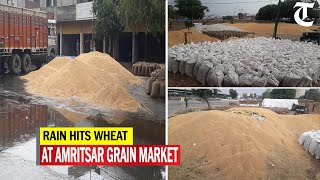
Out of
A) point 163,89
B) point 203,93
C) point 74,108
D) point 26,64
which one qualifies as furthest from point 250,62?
point 26,64

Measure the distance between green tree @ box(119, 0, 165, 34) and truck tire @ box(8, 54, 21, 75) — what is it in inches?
48.3

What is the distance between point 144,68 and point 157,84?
22 centimetres

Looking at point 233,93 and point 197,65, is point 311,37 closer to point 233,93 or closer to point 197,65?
point 233,93

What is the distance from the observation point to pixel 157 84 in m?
4.31

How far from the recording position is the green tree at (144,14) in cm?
422

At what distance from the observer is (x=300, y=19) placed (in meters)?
4.34

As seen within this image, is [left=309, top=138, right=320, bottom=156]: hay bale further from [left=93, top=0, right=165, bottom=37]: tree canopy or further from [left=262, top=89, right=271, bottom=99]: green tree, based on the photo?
[left=93, top=0, right=165, bottom=37]: tree canopy

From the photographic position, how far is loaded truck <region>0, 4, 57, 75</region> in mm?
4328

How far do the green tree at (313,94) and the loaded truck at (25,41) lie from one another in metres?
2.82

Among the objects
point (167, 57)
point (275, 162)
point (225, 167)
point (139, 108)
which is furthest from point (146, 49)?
point (275, 162)

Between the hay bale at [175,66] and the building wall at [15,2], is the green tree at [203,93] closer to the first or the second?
the hay bale at [175,66]

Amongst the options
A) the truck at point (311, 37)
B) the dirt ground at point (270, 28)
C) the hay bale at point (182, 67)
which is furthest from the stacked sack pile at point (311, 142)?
the hay bale at point (182, 67)

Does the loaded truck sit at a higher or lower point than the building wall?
lower

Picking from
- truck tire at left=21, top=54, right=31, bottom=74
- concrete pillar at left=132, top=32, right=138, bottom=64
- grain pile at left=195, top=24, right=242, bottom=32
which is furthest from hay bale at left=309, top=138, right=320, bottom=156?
truck tire at left=21, top=54, right=31, bottom=74
